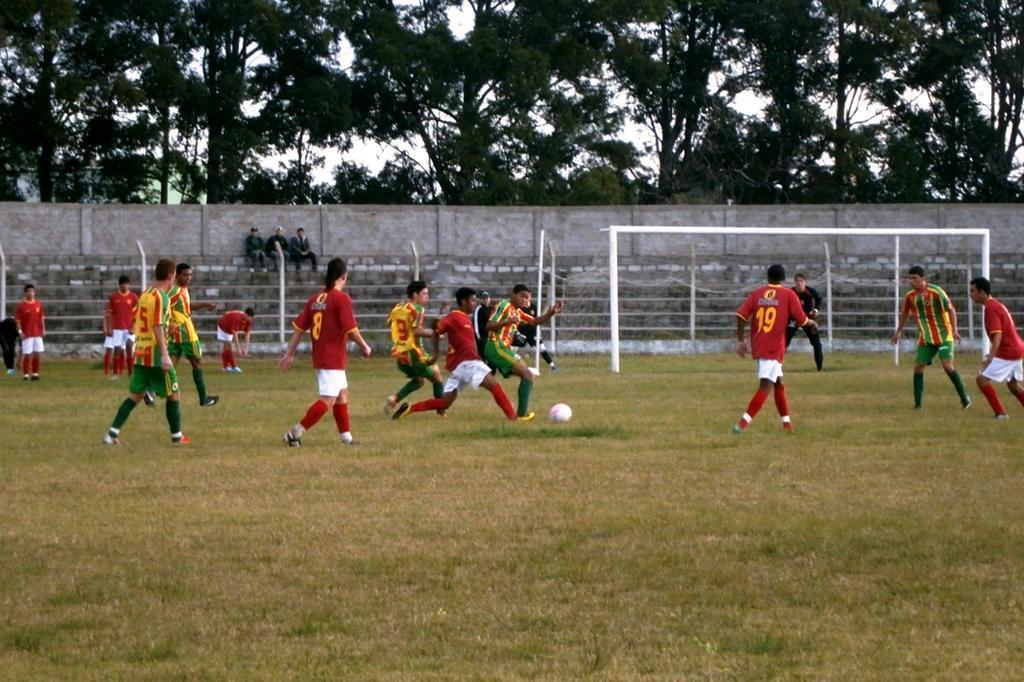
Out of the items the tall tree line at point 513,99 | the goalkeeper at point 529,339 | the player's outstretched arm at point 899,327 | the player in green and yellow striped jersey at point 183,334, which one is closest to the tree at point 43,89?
the tall tree line at point 513,99

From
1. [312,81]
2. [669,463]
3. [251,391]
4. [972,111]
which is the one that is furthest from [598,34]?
[669,463]

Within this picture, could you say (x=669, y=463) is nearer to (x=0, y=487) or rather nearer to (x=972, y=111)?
(x=0, y=487)

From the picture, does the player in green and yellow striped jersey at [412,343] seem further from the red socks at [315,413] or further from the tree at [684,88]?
the tree at [684,88]

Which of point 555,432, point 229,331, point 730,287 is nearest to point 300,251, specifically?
point 229,331

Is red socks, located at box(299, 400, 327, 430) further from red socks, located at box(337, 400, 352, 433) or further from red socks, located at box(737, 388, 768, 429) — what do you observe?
red socks, located at box(737, 388, 768, 429)

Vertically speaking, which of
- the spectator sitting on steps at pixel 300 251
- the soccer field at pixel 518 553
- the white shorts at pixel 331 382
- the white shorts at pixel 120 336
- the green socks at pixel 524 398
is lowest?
the soccer field at pixel 518 553

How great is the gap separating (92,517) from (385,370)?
67.1 ft

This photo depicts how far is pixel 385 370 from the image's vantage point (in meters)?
30.5

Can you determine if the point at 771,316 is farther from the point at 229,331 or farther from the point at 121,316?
the point at 229,331

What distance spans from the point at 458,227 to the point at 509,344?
23.9 meters

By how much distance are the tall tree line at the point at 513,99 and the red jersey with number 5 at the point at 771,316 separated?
104ft

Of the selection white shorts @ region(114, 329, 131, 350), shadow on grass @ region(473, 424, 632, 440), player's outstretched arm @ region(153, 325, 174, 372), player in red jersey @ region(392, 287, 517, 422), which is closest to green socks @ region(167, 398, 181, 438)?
player's outstretched arm @ region(153, 325, 174, 372)

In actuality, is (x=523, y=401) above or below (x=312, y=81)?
below

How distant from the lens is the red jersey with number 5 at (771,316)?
14914 millimetres
